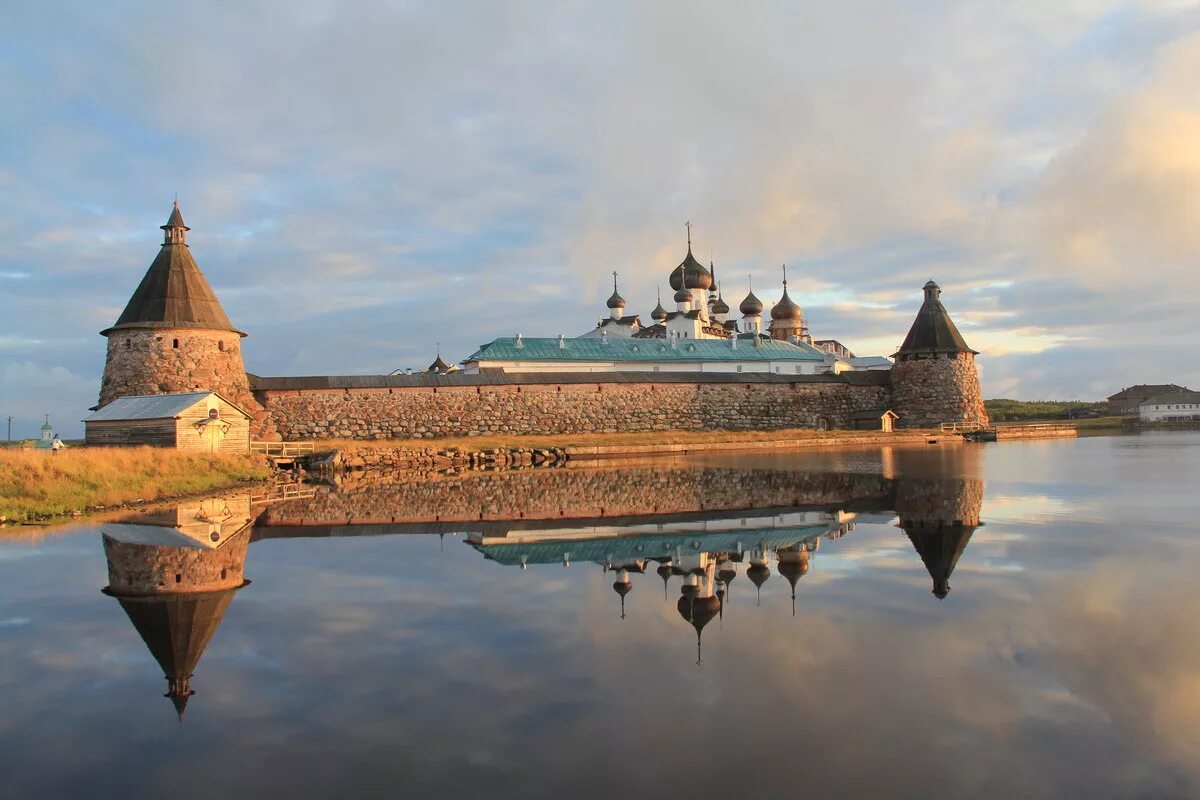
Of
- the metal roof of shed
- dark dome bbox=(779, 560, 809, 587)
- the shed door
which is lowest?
dark dome bbox=(779, 560, 809, 587)

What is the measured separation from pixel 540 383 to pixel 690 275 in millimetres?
17128

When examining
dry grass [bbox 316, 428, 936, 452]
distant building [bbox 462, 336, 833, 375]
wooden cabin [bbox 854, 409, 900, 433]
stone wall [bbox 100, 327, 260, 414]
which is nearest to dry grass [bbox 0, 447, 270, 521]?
dry grass [bbox 316, 428, 936, 452]

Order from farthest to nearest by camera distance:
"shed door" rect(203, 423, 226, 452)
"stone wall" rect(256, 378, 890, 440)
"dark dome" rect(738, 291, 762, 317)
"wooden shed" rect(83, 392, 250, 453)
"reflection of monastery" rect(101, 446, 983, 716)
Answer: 1. "dark dome" rect(738, 291, 762, 317)
2. "stone wall" rect(256, 378, 890, 440)
3. "shed door" rect(203, 423, 226, 452)
4. "wooden shed" rect(83, 392, 250, 453)
5. "reflection of monastery" rect(101, 446, 983, 716)

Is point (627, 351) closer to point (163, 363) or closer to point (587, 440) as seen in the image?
point (587, 440)

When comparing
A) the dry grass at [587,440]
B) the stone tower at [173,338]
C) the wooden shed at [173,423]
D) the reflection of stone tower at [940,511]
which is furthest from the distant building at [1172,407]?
the wooden shed at [173,423]

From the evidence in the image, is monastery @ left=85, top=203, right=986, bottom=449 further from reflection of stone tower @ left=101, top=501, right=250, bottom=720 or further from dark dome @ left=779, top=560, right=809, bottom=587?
dark dome @ left=779, top=560, right=809, bottom=587

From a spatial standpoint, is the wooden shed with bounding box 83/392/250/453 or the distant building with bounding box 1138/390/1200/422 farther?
the distant building with bounding box 1138/390/1200/422

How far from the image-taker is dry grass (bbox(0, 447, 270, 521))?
1138 cm

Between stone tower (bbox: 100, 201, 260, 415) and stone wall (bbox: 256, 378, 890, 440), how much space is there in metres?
2.50

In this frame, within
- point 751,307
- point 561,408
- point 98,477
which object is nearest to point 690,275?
point 751,307

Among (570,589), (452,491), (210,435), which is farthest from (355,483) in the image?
(570,589)

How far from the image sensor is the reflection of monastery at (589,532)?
6.06 metres

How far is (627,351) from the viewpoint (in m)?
37.7

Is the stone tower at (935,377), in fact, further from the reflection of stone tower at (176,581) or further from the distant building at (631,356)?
the reflection of stone tower at (176,581)
